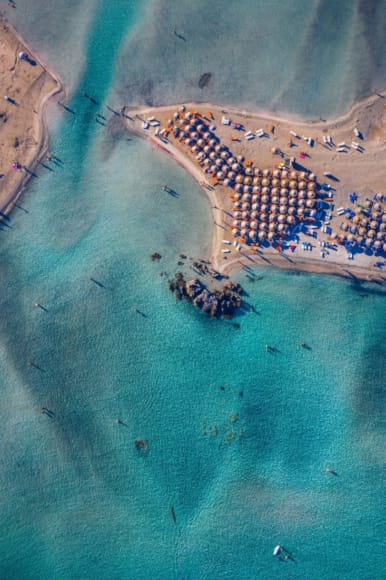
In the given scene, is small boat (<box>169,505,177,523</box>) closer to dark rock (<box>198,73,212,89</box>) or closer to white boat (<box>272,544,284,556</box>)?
white boat (<box>272,544,284,556</box>)

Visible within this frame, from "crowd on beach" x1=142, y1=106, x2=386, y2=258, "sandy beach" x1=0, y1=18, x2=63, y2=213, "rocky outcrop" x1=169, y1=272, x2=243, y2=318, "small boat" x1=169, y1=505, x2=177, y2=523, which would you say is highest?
"crowd on beach" x1=142, y1=106, x2=386, y2=258

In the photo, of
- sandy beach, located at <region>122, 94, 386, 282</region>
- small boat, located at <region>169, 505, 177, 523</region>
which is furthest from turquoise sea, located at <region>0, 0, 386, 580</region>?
sandy beach, located at <region>122, 94, 386, 282</region>

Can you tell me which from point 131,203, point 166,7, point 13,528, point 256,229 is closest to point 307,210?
point 256,229

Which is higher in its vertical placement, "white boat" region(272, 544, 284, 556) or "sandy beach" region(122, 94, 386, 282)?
"sandy beach" region(122, 94, 386, 282)

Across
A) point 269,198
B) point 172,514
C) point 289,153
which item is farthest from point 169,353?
point 289,153

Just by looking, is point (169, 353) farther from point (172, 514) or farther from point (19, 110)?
point (19, 110)
